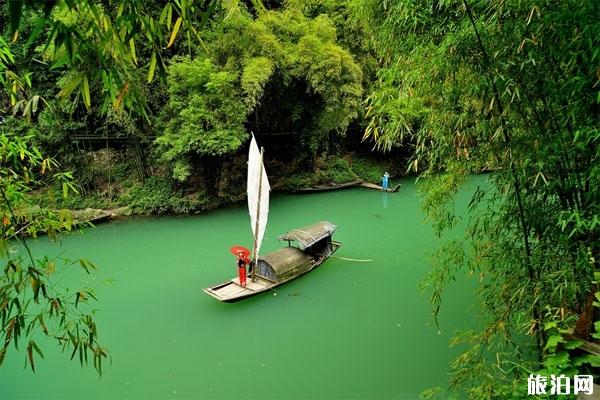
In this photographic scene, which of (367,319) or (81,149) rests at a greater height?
(81,149)

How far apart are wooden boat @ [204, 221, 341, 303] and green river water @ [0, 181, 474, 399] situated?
0.14m

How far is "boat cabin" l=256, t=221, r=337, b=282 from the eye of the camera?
545 cm

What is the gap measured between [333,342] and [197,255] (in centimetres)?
332

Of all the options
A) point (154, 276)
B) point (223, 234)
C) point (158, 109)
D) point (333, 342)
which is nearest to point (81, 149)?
point (158, 109)

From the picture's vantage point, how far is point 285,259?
562 centimetres

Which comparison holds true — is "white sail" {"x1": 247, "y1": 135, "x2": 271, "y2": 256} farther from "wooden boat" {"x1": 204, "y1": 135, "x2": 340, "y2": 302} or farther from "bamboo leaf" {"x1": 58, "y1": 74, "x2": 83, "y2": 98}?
"bamboo leaf" {"x1": 58, "y1": 74, "x2": 83, "y2": 98}

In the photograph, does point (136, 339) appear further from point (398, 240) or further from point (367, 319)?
point (398, 240)

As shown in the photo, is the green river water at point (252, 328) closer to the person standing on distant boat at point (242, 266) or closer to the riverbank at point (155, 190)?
the person standing on distant boat at point (242, 266)

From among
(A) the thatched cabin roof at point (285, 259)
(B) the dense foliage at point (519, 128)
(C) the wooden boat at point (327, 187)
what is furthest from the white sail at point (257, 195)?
(C) the wooden boat at point (327, 187)

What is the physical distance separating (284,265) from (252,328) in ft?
3.66

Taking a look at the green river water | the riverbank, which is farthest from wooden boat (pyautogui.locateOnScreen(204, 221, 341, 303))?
the riverbank

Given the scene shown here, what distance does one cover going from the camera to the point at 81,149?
9.55 m

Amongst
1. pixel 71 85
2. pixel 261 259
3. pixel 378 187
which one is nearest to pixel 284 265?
pixel 261 259

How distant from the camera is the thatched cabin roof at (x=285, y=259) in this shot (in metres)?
5.43
